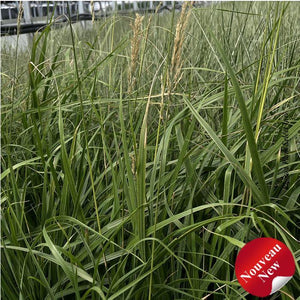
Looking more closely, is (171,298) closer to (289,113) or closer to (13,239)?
(13,239)

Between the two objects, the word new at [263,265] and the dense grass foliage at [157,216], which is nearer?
the word new at [263,265]

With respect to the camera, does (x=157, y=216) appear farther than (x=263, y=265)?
Yes

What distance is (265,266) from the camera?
57 cm

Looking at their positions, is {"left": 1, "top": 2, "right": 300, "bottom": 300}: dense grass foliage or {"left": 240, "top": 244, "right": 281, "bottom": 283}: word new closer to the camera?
{"left": 240, "top": 244, "right": 281, "bottom": 283}: word new

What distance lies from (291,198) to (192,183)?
19 centimetres

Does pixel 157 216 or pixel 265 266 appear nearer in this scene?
pixel 265 266

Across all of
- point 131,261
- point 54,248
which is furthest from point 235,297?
point 54,248

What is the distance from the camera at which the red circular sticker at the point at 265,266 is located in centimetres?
57

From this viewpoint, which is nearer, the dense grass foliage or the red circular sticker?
the red circular sticker

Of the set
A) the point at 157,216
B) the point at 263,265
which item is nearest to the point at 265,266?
the point at 263,265

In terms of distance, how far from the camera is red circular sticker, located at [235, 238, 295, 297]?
1.87 feet

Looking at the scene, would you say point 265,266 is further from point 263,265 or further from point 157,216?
point 157,216

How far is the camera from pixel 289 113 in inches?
41.8

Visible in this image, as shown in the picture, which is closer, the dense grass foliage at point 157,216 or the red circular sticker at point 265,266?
the red circular sticker at point 265,266
